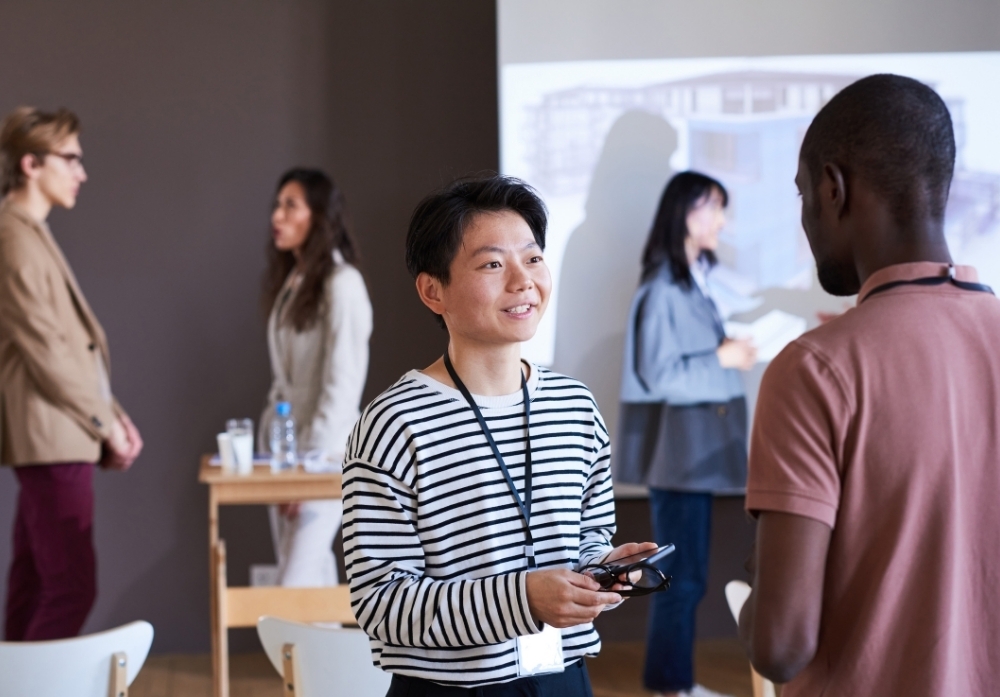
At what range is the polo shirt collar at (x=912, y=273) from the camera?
104 centimetres

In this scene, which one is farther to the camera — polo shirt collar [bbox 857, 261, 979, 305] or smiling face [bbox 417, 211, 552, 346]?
smiling face [bbox 417, 211, 552, 346]

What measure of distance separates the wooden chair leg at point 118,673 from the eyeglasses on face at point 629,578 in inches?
38.0

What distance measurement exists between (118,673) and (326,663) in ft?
1.24

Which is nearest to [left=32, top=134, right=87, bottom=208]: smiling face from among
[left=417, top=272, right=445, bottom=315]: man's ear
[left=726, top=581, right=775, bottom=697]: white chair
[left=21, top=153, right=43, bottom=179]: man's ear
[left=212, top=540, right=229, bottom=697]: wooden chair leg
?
[left=21, top=153, right=43, bottom=179]: man's ear

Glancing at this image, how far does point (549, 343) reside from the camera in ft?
13.1

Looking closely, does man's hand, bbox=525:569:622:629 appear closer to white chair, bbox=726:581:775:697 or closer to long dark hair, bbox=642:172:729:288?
white chair, bbox=726:581:775:697

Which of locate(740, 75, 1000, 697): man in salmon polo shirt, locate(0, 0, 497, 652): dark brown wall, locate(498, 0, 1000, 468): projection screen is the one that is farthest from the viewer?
locate(0, 0, 497, 652): dark brown wall

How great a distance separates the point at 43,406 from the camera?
10.3 ft

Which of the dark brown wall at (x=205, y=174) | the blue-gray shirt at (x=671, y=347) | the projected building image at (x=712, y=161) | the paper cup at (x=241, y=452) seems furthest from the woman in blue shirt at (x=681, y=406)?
the paper cup at (x=241, y=452)

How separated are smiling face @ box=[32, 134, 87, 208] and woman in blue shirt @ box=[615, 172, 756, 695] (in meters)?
1.95

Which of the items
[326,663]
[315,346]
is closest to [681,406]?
[315,346]

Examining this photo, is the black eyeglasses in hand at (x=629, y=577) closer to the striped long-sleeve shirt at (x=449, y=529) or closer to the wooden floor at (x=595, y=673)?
the striped long-sleeve shirt at (x=449, y=529)

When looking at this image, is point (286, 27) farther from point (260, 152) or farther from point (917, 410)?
point (917, 410)

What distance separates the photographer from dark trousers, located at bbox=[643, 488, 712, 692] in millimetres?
3461
